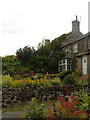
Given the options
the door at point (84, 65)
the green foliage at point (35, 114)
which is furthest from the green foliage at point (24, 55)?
the green foliage at point (35, 114)

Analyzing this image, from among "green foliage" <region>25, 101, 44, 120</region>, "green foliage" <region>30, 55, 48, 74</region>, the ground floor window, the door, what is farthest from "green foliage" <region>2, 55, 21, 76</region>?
"green foliage" <region>25, 101, 44, 120</region>

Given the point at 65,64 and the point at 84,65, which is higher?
the point at 65,64

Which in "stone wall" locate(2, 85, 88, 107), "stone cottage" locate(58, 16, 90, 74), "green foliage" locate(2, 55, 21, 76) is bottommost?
"stone wall" locate(2, 85, 88, 107)

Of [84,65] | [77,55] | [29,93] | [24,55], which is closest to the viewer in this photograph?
[29,93]

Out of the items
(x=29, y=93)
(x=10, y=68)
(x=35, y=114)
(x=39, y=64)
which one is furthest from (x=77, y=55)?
(x=35, y=114)

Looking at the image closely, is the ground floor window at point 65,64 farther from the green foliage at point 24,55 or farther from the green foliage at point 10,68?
the green foliage at point 10,68

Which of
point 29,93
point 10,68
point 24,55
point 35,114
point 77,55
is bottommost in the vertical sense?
point 29,93

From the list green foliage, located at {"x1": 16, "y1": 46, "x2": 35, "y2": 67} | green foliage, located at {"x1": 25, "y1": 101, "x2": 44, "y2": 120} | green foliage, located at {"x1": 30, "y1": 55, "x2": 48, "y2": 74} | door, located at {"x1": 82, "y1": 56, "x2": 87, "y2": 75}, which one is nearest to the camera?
green foliage, located at {"x1": 25, "y1": 101, "x2": 44, "y2": 120}

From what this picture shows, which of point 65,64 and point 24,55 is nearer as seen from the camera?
point 65,64

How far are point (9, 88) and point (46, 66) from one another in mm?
11297

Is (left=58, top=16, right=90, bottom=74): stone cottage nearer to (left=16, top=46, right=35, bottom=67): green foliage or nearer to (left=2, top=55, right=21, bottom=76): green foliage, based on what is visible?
(left=16, top=46, right=35, bottom=67): green foliage

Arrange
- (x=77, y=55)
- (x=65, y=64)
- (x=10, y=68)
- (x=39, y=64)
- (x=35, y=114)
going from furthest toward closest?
(x=10, y=68) → (x=65, y=64) → (x=39, y=64) → (x=77, y=55) → (x=35, y=114)

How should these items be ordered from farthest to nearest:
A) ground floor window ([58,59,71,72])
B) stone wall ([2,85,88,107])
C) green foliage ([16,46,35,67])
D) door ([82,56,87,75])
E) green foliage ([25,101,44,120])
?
1. green foliage ([16,46,35,67])
2. ground floor window ([58,59,71,72])
3. door ([82,56,87,75])
4. stone wall ([2,85,88,107])
5. green foliage ([25,101,44,120])

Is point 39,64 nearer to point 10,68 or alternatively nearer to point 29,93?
point 10,68
